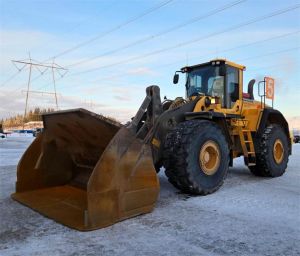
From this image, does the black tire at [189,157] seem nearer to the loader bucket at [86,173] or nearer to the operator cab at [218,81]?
the loader bucket at [86,173]

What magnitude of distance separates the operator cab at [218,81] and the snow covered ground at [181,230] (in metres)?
2.26

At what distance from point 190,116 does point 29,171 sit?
284 centimetres

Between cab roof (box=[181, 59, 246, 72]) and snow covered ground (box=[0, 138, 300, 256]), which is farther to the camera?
cab roof (box=[181, 59, 246, 72])

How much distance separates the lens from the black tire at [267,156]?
7.93 m

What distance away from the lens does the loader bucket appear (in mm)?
4363

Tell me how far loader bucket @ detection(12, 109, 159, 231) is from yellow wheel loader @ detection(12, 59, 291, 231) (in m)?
0.01

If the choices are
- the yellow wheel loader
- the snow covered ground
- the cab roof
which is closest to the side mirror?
the yellow wheel loader

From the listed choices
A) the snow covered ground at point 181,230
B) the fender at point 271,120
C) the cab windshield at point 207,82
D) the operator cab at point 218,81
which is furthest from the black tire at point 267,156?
the snow covered ground at point 181,230

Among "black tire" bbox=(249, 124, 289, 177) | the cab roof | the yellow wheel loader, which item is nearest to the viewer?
the yellow wheel loader

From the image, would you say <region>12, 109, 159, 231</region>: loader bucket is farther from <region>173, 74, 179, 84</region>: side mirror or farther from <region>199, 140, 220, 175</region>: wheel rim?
<region>173, 74, 179, 84</region>: side mirror

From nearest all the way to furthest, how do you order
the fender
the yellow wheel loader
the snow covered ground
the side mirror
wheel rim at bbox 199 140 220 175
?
1. the snow covered ground
2. the yellow wheel loader
3. wheel rim at bbox 199 140 220 175
4. the fender
5. the side mirror

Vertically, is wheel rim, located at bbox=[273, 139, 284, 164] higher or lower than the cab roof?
lower

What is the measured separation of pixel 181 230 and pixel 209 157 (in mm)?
2204

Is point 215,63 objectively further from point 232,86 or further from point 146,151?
point 146,151
